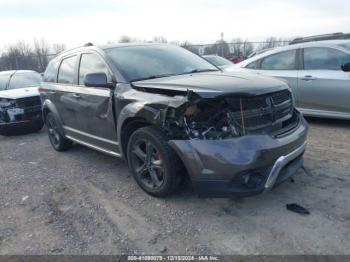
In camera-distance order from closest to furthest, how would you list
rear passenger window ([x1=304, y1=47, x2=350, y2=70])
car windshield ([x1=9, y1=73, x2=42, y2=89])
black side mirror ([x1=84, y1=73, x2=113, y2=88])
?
black side mirror ([x1=84, y1=73, x2=113, y2=88])
rear passenger window ([x1=304, y1=47, x2=350, y2=70])
car windshield ([x1=9, y1=73, x2=42, y2=89])

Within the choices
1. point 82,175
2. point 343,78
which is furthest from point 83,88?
point 343,78

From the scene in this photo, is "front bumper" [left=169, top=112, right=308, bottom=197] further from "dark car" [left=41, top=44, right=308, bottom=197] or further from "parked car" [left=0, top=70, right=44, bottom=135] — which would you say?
"parked car" [left=0, top=70, right=44, bottom=135]

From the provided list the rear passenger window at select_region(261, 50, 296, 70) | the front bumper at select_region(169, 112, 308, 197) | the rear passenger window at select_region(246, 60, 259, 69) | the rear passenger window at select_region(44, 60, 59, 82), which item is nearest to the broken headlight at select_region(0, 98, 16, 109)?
the rear passenger window at select_region(44, 60, 59, 82)

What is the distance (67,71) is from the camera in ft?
18.3

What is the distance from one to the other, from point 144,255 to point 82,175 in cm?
239

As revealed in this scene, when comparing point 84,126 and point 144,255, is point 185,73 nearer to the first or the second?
point 84,126

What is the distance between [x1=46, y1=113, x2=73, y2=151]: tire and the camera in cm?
621

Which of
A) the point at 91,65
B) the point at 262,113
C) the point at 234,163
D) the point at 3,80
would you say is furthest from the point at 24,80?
the point at 234,163

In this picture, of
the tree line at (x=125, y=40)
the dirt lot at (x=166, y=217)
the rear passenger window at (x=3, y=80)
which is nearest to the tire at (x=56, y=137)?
the dirt lot at (x=166, y=217)

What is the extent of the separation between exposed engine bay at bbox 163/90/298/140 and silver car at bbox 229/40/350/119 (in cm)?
325

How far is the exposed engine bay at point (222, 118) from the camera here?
3.29 meters

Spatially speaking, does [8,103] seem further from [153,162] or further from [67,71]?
[153,162]

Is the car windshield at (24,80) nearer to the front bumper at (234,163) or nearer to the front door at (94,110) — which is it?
the front door at (94,110)

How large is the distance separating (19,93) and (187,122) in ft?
20.2
